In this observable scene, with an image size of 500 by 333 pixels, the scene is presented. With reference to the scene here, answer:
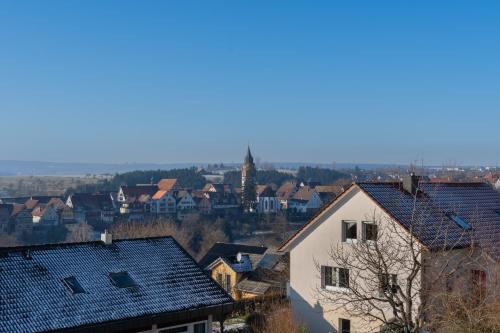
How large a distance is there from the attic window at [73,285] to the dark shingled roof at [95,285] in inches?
3.4

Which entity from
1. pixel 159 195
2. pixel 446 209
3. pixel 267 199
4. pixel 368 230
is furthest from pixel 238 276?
pixel 267 199

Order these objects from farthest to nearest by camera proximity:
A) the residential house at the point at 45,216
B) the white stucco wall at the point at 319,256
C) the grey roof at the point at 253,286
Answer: the residential house at the point at 45,216, the grey roof at the point at 253,286, the white stucco wall at the point at 319,256

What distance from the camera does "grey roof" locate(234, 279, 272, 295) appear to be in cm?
3284

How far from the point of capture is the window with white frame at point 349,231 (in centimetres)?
2109

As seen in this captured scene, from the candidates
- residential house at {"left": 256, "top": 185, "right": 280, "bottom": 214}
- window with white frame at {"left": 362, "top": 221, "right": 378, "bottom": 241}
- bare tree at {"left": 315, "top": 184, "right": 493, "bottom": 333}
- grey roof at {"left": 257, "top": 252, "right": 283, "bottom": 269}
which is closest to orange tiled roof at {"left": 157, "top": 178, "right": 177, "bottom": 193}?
residential house at {"left": 256, "top": 185, "right": 280, "bottom": 214}

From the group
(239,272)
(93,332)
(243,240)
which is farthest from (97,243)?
(243,240)

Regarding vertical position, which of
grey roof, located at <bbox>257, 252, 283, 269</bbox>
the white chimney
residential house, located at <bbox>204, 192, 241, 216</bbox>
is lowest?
residential house, located at <bbox>204, 192, 241, 216</bbox>

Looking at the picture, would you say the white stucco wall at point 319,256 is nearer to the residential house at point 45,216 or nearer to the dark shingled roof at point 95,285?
the dark shingled roof at point 95,285

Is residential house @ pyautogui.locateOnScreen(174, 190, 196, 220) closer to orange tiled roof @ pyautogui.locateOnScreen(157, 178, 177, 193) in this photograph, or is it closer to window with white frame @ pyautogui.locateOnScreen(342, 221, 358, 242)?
orange tiled roof @ pyautogui.locateOnScreen(157, 178, 177, 193)

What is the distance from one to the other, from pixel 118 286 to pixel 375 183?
962cm

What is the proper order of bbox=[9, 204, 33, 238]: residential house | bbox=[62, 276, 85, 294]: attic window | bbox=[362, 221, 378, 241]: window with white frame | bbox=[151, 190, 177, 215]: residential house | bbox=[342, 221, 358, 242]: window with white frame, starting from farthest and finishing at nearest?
bbox=[151, 190, 177, 215]: residential house
bbox=[9, 204, 33, 238]: residential house
bbox=[342, 221, 358, 242]: window with white frame
bbox=[362, 221, 378, 241]: window with white frame
bbox=[62, 276, 85, 294]: attic window

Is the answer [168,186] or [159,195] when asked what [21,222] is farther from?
[168,186]

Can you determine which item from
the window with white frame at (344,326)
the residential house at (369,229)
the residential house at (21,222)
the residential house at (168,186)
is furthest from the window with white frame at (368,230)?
the residential house at (168,186)

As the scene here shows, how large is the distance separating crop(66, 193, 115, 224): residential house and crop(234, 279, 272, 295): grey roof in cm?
7630
